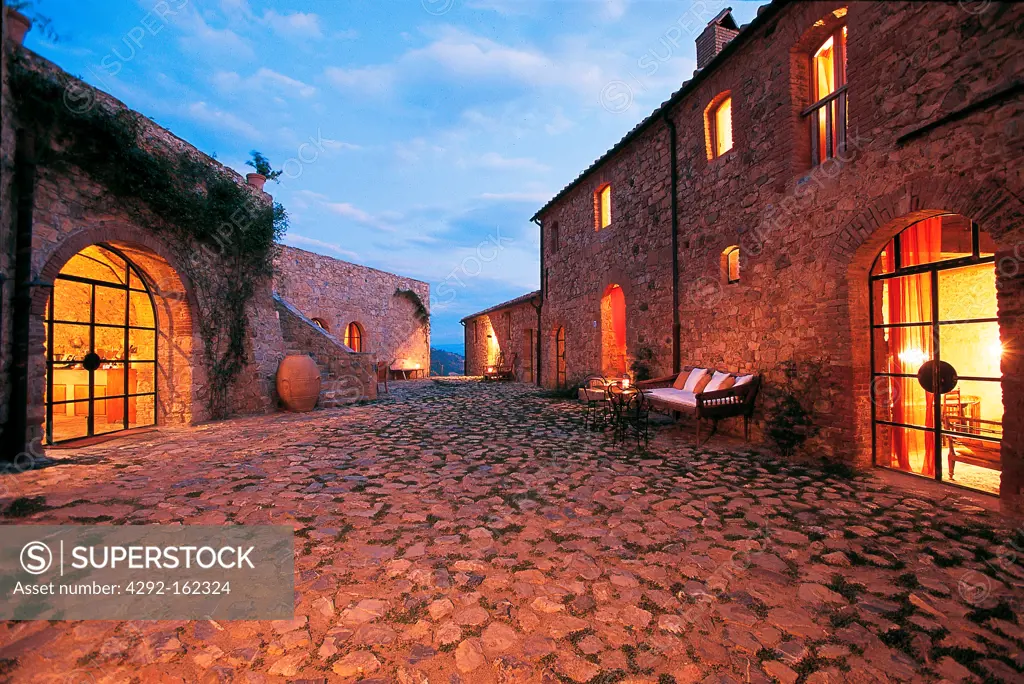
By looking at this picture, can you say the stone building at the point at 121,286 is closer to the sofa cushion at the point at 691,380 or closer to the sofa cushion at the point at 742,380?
the sofa cushion at the point at 691,380

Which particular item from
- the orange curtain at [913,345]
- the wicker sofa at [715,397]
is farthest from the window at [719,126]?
the wicker sofa at [715,397]

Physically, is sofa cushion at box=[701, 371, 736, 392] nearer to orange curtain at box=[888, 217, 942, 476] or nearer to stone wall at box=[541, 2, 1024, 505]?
stone wall at box=[541, 2, 1024, 505]

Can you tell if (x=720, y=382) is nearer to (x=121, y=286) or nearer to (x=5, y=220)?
(x=5, y=220)

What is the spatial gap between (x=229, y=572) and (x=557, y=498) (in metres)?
2.46

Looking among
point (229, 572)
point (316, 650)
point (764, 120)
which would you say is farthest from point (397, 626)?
point (764, 120)

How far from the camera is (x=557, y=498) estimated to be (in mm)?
3707

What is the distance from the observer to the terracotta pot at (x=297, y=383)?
352 inches

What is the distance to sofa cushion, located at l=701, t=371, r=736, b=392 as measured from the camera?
5.81 m

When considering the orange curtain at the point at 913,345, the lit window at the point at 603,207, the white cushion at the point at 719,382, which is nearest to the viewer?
the orange curtain at the point at 913,345

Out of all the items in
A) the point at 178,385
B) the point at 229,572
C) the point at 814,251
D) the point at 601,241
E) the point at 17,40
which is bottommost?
the point at 229,572

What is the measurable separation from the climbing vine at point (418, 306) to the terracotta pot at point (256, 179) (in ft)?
33.9

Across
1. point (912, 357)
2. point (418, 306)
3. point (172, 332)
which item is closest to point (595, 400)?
point (912, 357)

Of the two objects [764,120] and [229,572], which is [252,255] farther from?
[764,120]

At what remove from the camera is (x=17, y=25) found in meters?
4.75
